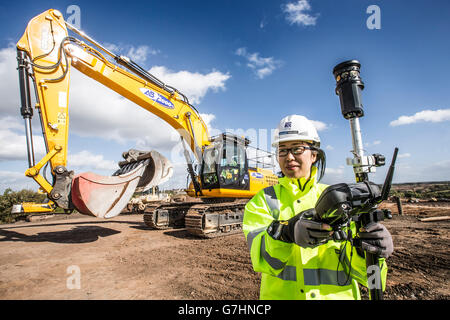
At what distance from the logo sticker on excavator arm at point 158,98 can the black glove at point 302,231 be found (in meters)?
7.64

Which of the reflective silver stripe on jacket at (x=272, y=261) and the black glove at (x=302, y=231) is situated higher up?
the black glove at (x=302, y=231)

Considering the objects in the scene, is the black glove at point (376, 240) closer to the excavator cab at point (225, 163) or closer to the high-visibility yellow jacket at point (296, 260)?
the high-visibility yellow jacket at point (296, 260)

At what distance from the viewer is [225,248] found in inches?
248

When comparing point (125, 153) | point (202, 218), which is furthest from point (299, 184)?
point (125, 153)

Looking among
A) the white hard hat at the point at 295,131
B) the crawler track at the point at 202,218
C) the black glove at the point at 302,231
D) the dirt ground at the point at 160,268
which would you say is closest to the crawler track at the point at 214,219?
the crawler track at the point at 202,218

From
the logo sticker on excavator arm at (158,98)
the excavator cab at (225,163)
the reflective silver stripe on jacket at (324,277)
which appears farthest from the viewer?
the excavator cab at (225,163)

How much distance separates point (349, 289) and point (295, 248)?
422 millimetres

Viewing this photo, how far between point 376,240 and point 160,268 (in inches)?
177

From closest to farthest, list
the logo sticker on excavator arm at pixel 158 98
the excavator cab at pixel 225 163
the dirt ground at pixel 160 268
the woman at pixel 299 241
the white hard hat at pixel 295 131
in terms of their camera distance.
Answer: the woman at pixel 299 241
the white hard hat at pixel 295 131
the dirt ground at pixel 160 268
the logo sticker on excavator arm at pixel 158 98
the excavator cab at pixel 225 163

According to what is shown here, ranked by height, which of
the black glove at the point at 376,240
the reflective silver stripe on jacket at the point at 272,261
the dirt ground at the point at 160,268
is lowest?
the dirt ground at the point at 160,268

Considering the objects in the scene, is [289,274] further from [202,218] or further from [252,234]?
[202,218]

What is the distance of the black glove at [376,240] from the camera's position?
1.36 metres

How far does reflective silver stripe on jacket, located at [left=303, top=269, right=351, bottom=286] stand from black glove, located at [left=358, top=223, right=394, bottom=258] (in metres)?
0.25
